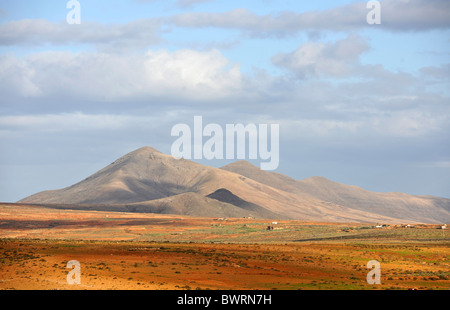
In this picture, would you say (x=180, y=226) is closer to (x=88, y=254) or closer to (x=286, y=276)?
(x=88, y=254)

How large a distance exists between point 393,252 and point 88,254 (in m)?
38.8

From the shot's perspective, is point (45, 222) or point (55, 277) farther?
point (45, 222)

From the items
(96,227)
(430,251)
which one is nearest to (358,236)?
(430,251)

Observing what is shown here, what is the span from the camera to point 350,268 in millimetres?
66688

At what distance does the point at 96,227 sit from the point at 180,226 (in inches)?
832

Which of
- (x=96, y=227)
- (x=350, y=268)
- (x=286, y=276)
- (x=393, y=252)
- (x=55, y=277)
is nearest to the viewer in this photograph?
(x=55, y=277)

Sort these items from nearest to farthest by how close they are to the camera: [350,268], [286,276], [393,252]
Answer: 1. [286,276]
2. [350,268]
3. [393,252]
